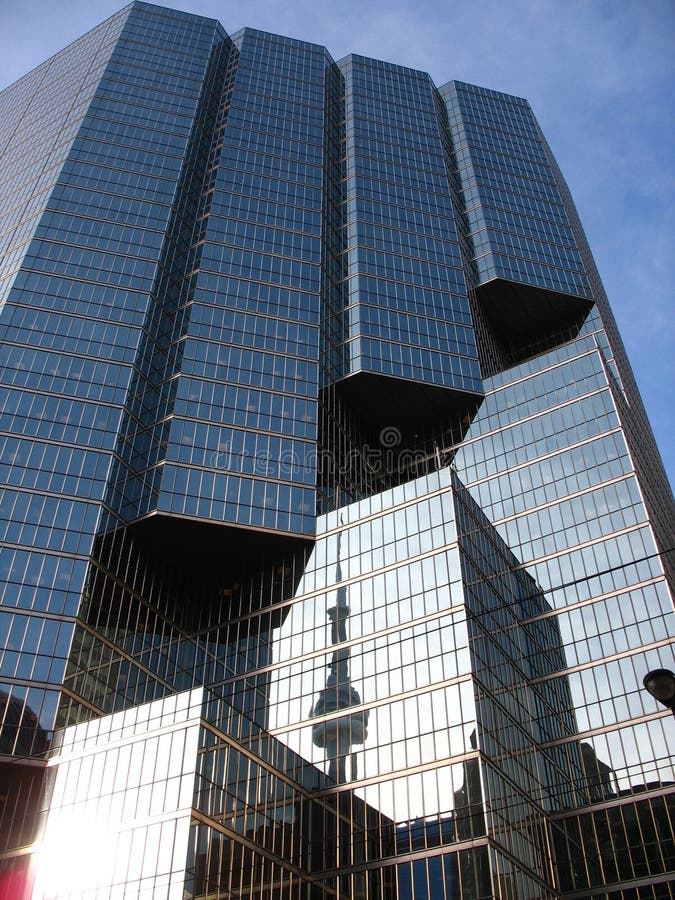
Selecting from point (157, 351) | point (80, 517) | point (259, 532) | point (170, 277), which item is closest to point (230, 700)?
point (259, 532)

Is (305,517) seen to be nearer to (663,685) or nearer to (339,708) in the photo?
(339,708)

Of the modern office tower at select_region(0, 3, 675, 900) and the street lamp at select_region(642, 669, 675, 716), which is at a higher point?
the modern office tower at select_region(0, 3, 675, 900)

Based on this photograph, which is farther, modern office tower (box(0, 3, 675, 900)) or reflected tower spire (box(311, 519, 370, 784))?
reflected tower spire (box(311, 519, 370, 784))

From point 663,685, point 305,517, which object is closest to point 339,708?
point 305,517

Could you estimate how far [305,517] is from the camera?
252 feet

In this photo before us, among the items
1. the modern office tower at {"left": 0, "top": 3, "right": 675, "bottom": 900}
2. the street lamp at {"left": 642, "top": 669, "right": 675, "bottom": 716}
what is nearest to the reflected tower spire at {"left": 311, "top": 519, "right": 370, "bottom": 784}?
the modern office tower at {"left": 0, "top": 3, "right": 675, "bottom": 900}

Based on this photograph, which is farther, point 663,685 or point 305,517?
point 305,517

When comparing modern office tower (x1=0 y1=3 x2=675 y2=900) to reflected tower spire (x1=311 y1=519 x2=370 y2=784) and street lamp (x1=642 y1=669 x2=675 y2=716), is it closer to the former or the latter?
reflected tower spire (x1=311 y1=519 x2=370 y2=784)

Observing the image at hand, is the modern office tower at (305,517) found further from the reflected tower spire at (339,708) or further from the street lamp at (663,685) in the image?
the street lamp at (663,685)

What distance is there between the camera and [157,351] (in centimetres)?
8581

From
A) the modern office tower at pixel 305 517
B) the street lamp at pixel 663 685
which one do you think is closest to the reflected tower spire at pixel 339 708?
the modern office tower at pixel 305 517

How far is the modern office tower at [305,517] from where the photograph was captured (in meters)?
55.3

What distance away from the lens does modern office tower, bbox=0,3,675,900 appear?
5531cm

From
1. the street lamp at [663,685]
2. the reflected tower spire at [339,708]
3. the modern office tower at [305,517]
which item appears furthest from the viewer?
the reflected tower spire at [339,708]
